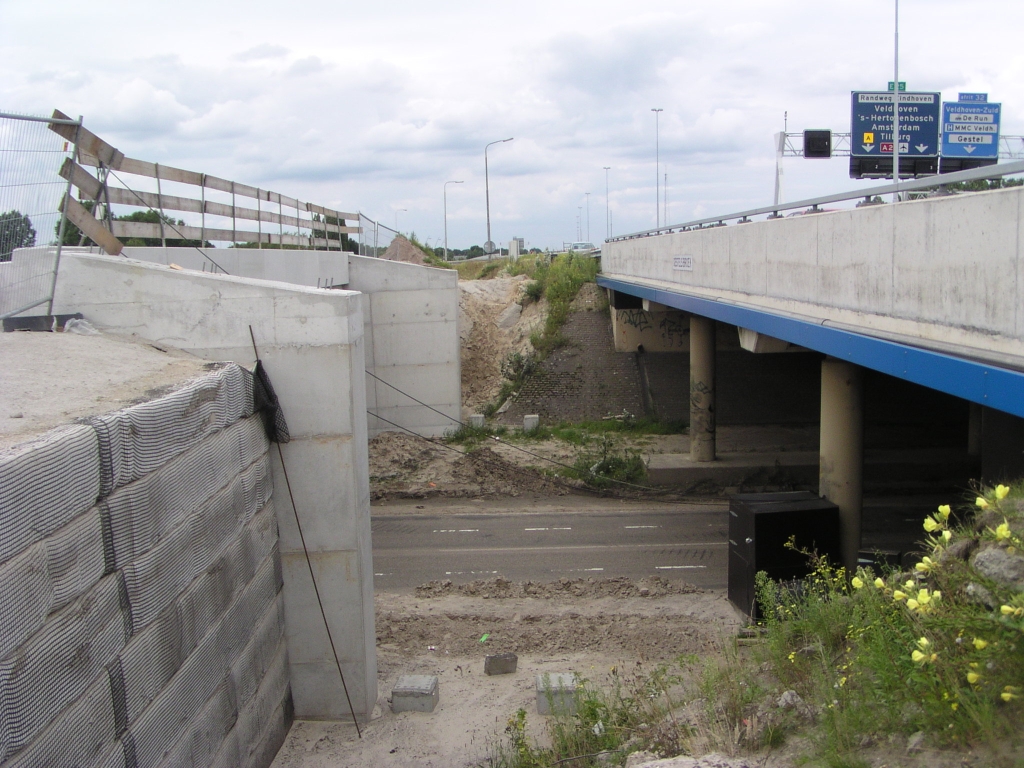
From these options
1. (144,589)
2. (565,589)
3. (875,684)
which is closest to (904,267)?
(875,684)

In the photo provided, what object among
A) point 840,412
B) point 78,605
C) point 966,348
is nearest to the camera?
point 78,605

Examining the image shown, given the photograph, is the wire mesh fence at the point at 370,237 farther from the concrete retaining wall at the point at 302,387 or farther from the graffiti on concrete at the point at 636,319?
the concrete retaining wall at the point at 302,387

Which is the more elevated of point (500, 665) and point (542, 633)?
point (500, 665)

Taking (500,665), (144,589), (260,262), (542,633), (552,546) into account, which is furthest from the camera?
(552,546)

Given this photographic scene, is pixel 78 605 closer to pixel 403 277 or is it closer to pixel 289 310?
pixel 289 310

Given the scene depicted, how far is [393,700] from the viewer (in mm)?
10156

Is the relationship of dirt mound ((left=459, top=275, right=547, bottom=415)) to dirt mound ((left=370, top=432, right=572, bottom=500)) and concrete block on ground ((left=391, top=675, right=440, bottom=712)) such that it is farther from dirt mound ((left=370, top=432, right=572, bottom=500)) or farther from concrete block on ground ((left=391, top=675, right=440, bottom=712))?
concrete block on ground ((left=391, top=675, right=440, bottom=712))

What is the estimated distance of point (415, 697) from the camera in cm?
1005

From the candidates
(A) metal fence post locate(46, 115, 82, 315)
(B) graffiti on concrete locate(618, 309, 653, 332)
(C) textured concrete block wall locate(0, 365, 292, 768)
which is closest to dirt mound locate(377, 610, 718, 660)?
(C) textured concrete block wall locate(0, 365, 292, 768)

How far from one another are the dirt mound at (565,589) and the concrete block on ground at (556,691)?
4.27 metres

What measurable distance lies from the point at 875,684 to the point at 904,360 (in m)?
4.20

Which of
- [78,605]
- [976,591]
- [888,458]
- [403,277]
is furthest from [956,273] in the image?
[403,277]

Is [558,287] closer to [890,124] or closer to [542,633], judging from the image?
[890,124]

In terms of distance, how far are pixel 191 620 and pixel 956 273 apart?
284 inches
